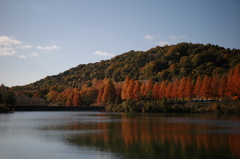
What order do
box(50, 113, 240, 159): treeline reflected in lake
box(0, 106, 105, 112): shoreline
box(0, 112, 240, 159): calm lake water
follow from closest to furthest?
box(0, 112, 240, 159): calm lake water → box(50, 113, 240, 159): treeline reflected in lake → box(0, 106, 105, 112): shoreline

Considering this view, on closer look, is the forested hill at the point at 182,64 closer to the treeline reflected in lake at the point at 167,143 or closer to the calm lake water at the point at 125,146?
the treeline reflected in lake at the point at 167,143

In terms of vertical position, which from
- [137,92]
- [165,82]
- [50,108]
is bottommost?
[50,108]

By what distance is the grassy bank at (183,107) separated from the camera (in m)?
61.8

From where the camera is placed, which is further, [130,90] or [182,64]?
[182,64]

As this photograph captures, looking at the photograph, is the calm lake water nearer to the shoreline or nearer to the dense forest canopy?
the dense forest canopy

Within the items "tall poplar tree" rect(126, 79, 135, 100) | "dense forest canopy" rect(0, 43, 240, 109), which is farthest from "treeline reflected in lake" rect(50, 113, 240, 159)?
"tall poplar tree" rect(126, 79, 135, 100)

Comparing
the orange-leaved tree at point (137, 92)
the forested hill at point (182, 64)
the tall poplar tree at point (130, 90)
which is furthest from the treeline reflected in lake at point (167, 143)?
the forested hill at point (182, 64)

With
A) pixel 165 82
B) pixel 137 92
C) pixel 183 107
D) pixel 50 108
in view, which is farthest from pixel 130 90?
pixel 50 108

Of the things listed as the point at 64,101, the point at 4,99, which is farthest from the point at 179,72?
the point at 4,99

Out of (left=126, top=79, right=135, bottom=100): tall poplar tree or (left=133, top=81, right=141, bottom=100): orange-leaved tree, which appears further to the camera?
(left=126, top=79, right=135, bottom=100): tall poplar tree

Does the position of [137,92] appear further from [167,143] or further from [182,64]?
[167,143]

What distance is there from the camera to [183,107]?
227 feet

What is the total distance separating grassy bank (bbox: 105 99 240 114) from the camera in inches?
2432

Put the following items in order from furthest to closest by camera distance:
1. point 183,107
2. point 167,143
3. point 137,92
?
point 137,92 → point 183,107 → point 167,143
